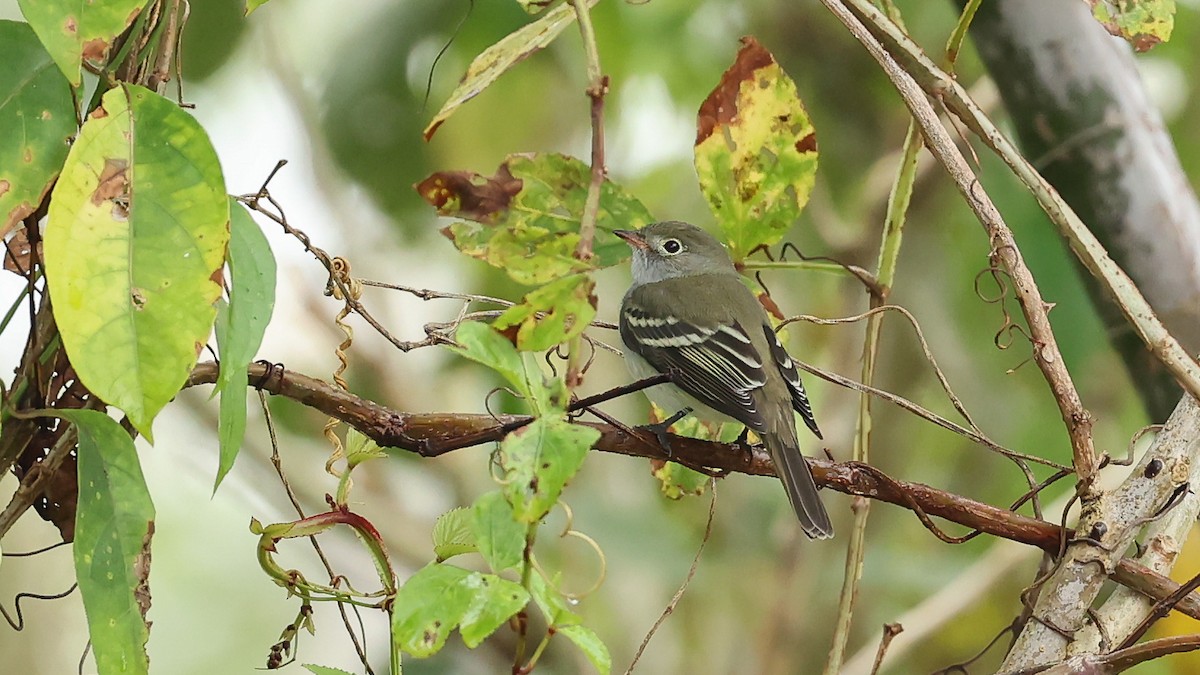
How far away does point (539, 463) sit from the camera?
67cm

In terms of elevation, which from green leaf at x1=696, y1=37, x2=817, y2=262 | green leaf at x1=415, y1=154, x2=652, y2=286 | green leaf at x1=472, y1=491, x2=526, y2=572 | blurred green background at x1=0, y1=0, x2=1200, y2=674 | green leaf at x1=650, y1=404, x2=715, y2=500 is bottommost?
green leaf at x1=472, y1=491, x2=526, y2=572

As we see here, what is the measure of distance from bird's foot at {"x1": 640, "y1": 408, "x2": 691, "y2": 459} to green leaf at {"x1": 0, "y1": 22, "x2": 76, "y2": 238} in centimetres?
62

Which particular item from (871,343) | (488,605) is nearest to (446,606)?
(488,605)

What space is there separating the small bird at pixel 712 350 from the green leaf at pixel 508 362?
1.85ft

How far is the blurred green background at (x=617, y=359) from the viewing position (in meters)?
2.18

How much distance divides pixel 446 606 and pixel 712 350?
1105mm

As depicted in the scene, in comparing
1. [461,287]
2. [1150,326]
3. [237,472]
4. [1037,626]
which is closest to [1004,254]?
[1150,326]

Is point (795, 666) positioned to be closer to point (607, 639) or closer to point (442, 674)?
point (607, 639)

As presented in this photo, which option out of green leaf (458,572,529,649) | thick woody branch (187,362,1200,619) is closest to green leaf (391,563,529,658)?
green leaf (458,572,529,649)

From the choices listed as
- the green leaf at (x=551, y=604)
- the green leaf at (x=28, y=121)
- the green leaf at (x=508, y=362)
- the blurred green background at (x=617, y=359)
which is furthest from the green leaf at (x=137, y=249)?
the blurred green background at (x=617, y=359)

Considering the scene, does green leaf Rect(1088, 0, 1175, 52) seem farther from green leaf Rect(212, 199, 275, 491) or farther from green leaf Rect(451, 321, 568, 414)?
green leaf Rect(212, 199, 275, 491)

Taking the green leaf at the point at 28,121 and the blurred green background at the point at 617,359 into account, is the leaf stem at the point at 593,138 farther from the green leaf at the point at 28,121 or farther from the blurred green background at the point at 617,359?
the blurred green background at the point at 617,359

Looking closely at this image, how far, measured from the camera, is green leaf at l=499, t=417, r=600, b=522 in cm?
65

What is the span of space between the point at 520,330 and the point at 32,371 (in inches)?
19.1
